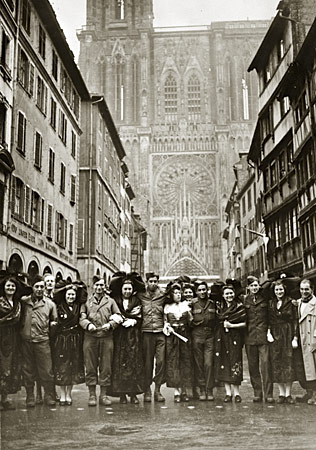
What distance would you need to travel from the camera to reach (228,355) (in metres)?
8.38

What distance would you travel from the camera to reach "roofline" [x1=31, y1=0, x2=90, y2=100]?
60.1 ft

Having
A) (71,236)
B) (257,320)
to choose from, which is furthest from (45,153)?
(257,320)

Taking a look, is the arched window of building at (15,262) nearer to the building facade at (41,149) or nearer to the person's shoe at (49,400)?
the building facade at (41,149)

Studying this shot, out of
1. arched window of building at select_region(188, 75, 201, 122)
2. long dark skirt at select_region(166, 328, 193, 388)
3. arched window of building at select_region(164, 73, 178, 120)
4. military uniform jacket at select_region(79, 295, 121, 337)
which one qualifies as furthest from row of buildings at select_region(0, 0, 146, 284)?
arched window of building at select_region(164, 73, 178, 120)

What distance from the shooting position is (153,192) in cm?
6238

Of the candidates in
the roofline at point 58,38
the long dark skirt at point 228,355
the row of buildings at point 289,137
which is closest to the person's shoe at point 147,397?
the long dark skirt at point 228,355

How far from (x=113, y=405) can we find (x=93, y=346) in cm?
84

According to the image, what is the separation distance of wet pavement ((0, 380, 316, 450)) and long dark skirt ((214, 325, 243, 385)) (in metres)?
0.36

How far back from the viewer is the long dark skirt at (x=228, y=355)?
27.0 feet

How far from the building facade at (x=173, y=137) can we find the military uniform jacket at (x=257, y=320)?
4376 centimetres

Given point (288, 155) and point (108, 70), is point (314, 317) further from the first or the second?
point (108, 70)

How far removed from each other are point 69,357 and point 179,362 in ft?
5.19

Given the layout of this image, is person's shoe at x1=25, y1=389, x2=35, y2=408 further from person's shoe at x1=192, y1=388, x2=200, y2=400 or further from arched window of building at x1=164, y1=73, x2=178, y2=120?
arched window of building at x1=164, y1=73, x2=178, y2=120

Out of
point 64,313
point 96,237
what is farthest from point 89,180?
point 64,313
